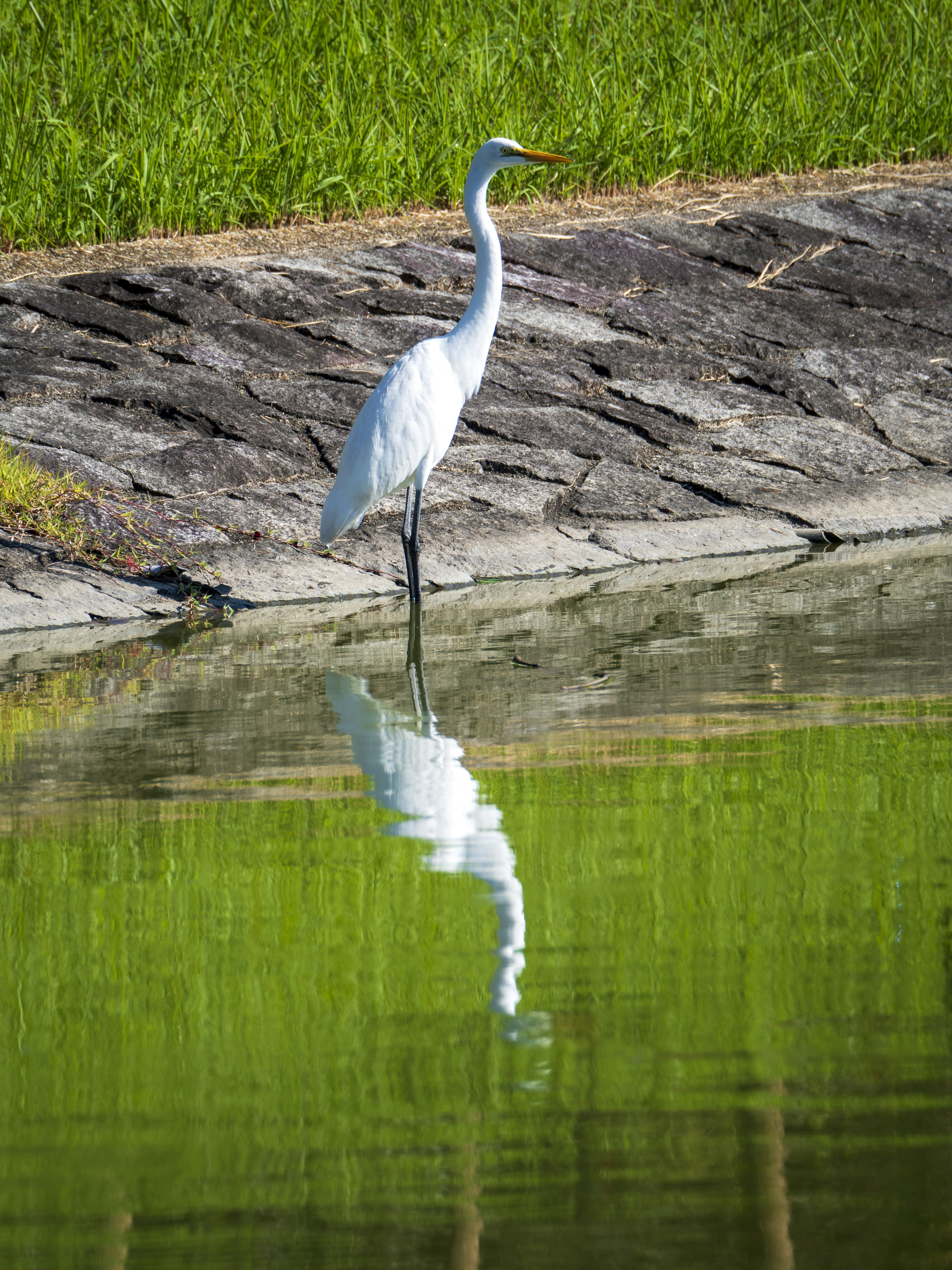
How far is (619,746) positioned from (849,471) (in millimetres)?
4196

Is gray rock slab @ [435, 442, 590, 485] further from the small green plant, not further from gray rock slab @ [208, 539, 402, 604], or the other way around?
the small green plant

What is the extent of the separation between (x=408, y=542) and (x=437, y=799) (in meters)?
2.87

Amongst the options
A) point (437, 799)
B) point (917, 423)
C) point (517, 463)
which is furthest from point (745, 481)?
point (437, 799)

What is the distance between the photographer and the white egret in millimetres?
5562

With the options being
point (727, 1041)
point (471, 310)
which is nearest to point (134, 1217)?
point (727, 1041)

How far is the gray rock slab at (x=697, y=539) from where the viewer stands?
6164 millimetres

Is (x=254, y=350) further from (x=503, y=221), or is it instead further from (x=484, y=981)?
(x=484, y=981)

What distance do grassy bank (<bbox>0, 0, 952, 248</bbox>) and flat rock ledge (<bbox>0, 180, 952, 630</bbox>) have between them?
→ 0.78 m

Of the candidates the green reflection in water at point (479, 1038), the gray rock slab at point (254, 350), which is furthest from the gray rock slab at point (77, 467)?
the green reflection in water at point (479, 1038)

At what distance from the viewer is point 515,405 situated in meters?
7.11

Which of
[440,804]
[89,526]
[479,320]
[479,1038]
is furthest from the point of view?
[479,320]

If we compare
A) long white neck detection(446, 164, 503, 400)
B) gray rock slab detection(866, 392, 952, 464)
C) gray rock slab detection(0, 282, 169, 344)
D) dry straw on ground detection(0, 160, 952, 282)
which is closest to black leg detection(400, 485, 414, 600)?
long white neck detection(446, 164, 503, 400)

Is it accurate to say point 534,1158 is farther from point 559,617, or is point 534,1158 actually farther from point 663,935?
point 559,617

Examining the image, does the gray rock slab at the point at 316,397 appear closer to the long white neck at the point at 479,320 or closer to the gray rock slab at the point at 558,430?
the gray rock slab at the point at 558,430
